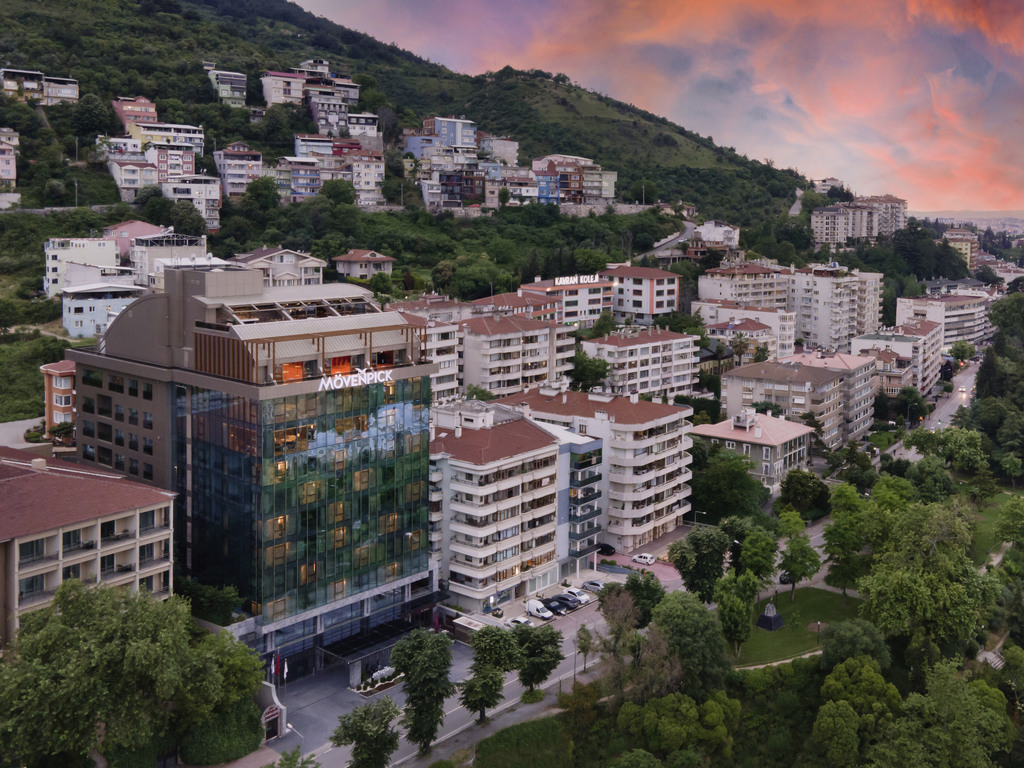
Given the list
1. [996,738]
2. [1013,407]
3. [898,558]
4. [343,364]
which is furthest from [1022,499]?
[343,364]

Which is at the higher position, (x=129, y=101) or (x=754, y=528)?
(x=129, y=101)

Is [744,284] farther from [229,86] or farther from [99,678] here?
[99,678]

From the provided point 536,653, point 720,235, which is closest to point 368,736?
point 536,653

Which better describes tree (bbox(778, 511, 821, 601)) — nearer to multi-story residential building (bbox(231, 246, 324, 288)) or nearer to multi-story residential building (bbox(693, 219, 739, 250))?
multi-story residential building (bbox(231, 246, 324, 288))

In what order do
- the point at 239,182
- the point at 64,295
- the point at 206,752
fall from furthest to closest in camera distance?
the point at 239,182 → the point at 64,295 → the point at 206,752

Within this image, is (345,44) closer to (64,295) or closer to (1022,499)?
(64,295)
